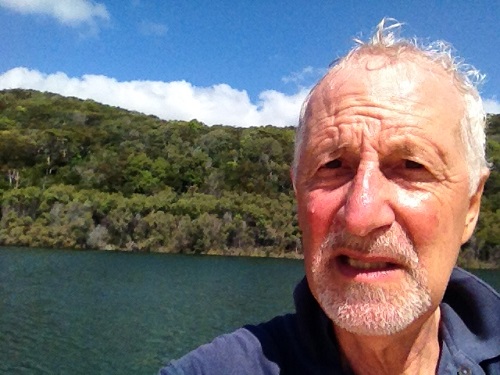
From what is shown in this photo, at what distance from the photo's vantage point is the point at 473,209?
5.67ft

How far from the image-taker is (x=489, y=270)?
7194 cm

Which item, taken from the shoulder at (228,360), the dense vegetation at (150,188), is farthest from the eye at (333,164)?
the dense vegetation at (150,188)

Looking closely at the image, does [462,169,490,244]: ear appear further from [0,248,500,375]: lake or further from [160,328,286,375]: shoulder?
[0,248,500,375]: lake

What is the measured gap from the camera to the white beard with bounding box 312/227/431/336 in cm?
151

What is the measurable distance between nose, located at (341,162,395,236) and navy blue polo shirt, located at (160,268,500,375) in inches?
15.9

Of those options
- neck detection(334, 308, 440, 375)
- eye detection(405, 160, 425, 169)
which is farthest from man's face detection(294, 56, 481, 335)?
neck detection(334, 308, 440, 375)

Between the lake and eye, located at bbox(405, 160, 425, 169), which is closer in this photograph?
eye, located at bbox(405, 160, 425, 169)

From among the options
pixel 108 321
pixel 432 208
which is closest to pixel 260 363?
pixel 432 208

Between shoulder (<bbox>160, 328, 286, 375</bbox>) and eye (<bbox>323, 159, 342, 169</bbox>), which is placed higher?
eye (<bbox>323, 159, 342, 169</bbox>)

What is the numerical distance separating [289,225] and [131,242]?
1898 centimetres

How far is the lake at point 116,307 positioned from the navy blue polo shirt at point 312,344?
18.4 meters

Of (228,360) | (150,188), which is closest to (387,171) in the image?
(228,360)

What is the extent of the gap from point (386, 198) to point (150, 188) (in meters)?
82.8

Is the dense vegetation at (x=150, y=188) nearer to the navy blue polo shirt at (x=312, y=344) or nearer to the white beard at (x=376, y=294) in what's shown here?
the navy blue polo shirt at (x=312, y=344)
